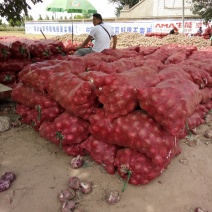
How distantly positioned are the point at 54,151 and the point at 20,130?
70cm

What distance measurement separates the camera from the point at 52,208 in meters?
1.81

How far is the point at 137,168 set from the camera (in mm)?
1935

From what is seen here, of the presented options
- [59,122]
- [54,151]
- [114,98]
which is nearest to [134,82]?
[114,98]

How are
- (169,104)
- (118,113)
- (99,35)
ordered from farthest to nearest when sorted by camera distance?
(99,35), (118,113), (169,104)

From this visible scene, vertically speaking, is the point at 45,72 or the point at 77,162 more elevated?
the point at 45,72

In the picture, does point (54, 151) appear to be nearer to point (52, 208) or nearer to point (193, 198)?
point (52, 208)

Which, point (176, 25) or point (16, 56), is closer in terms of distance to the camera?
point (16, 56)

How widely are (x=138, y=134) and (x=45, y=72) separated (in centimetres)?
130

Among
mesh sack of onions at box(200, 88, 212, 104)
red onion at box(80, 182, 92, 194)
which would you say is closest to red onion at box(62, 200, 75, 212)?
red onion at box(80, 182, 92, 194)

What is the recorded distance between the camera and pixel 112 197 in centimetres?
185

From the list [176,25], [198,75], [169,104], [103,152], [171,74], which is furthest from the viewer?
[176,25]

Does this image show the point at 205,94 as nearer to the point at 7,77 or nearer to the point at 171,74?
the point at 171,74

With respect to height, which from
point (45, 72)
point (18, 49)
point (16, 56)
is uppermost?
point (18, 49)

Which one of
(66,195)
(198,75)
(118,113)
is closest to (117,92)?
(118,113)
